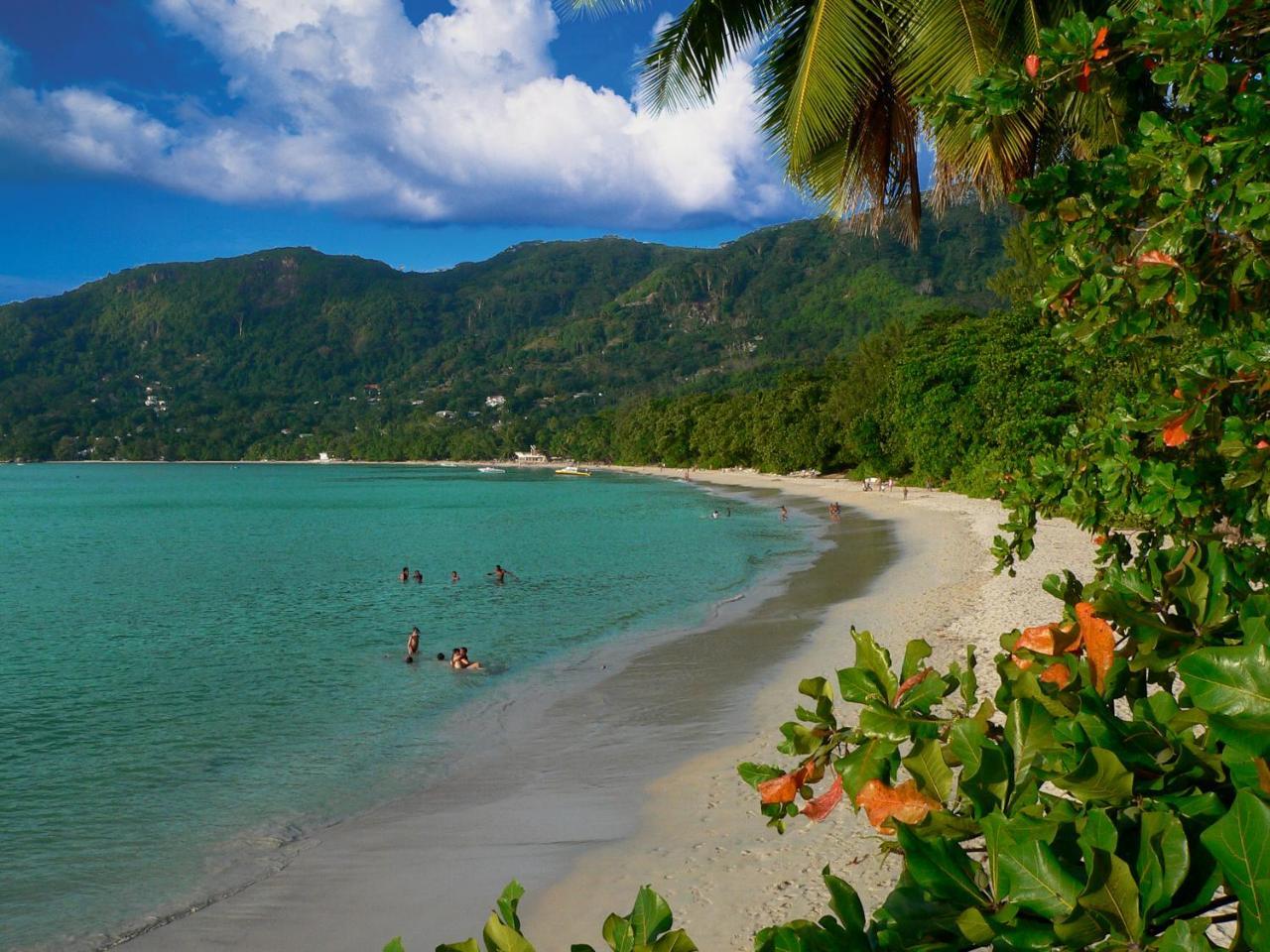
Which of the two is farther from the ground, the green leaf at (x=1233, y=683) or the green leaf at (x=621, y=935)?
the green leaf at (x=1233, y=683)

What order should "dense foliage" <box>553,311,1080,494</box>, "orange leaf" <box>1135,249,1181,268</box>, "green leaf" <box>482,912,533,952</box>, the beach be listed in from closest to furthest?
"green leaf" <box>482,912,533,952</box> < "orange leaf" <box>1135,249,1181,268</box> < the beach < "dense foliage" <box>553,311,1080,494</box>

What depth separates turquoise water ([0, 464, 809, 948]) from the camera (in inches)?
376

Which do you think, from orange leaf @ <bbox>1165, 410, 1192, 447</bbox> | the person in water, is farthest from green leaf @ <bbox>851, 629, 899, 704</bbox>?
the person in water

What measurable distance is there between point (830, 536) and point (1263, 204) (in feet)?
124

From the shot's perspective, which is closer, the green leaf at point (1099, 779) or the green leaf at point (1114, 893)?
the green leaf at point (1114, 893)

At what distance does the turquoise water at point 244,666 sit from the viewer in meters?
9.54

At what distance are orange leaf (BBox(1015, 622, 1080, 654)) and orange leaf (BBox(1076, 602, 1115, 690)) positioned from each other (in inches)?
1.0

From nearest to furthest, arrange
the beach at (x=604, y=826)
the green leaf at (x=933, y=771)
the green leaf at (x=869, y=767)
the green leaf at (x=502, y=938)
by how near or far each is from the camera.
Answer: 1. the green leaf at (x=502, y=938)
2. the green leaf at (x=933, y=771)
3. the green leaf at (x=869, y=767)
4. the beach at (x=604, y=826)

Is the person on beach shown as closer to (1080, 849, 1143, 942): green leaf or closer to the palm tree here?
the palm tree

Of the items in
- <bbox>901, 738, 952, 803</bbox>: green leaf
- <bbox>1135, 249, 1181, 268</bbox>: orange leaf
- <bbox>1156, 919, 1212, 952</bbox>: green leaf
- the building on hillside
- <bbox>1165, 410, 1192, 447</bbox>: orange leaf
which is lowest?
the building on hillside

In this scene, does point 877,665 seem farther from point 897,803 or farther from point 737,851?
point 737,851

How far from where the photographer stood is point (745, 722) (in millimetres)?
12539

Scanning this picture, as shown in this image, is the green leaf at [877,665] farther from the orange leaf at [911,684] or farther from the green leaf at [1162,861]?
the green leaf at [1162,861]

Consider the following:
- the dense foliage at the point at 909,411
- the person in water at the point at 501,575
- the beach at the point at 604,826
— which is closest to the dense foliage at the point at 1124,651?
the dense foliage at the point at 909,411
